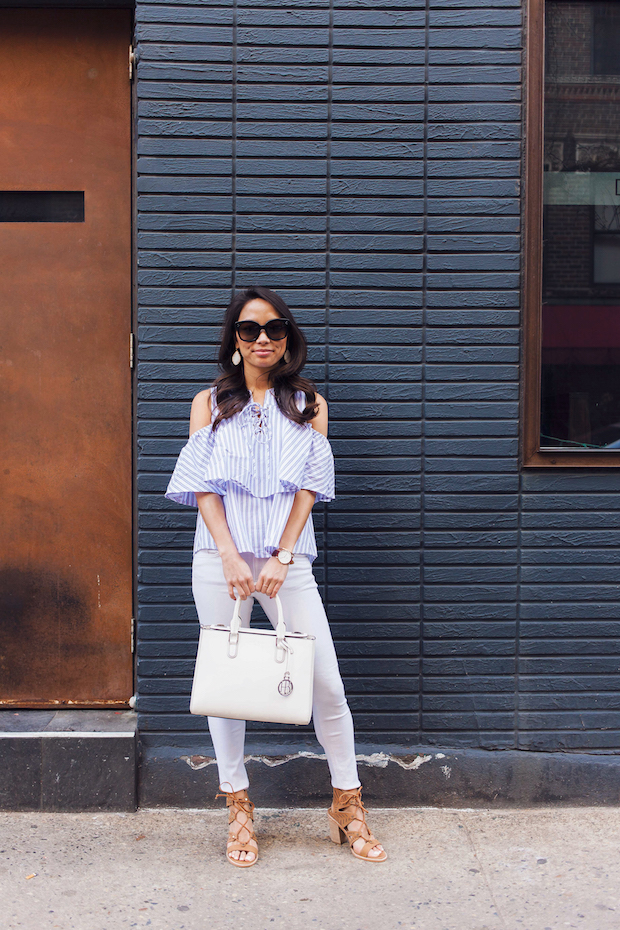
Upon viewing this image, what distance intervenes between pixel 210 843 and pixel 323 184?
8.95ft

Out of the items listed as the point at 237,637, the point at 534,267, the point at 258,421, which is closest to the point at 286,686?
the point at 237,637

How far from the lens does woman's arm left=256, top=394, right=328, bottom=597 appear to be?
2.82 metres

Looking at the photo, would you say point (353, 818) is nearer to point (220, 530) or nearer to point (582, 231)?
point (220, 530)

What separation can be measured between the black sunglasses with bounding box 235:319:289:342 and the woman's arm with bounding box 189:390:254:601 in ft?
0.89

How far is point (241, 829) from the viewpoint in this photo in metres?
3.06

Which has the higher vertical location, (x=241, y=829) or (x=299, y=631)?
(x=299, y=631)

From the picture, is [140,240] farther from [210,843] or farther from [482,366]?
[210,843]

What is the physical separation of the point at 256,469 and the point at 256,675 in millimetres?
720

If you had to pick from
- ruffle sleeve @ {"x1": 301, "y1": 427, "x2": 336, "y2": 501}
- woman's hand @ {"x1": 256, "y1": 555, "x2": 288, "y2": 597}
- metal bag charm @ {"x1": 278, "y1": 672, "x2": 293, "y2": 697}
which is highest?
ruffle sleeve @ {"x1": 301, "y1": 427, "x2": 336, "y2": 501}

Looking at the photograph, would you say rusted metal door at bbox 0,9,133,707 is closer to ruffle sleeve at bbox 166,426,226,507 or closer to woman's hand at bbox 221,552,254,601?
ruffle sleeve at bbox 166,426,226,507

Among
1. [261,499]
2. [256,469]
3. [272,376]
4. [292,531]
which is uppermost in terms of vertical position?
[272,376]

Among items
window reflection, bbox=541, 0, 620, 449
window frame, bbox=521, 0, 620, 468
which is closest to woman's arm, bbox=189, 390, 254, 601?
window frame, bbox=521, 0, 620, 468

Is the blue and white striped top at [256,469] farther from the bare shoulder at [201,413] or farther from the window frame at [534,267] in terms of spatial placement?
the window frame at [534,267]

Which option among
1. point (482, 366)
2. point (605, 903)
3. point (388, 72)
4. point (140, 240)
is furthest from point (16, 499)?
point (605, 903)
